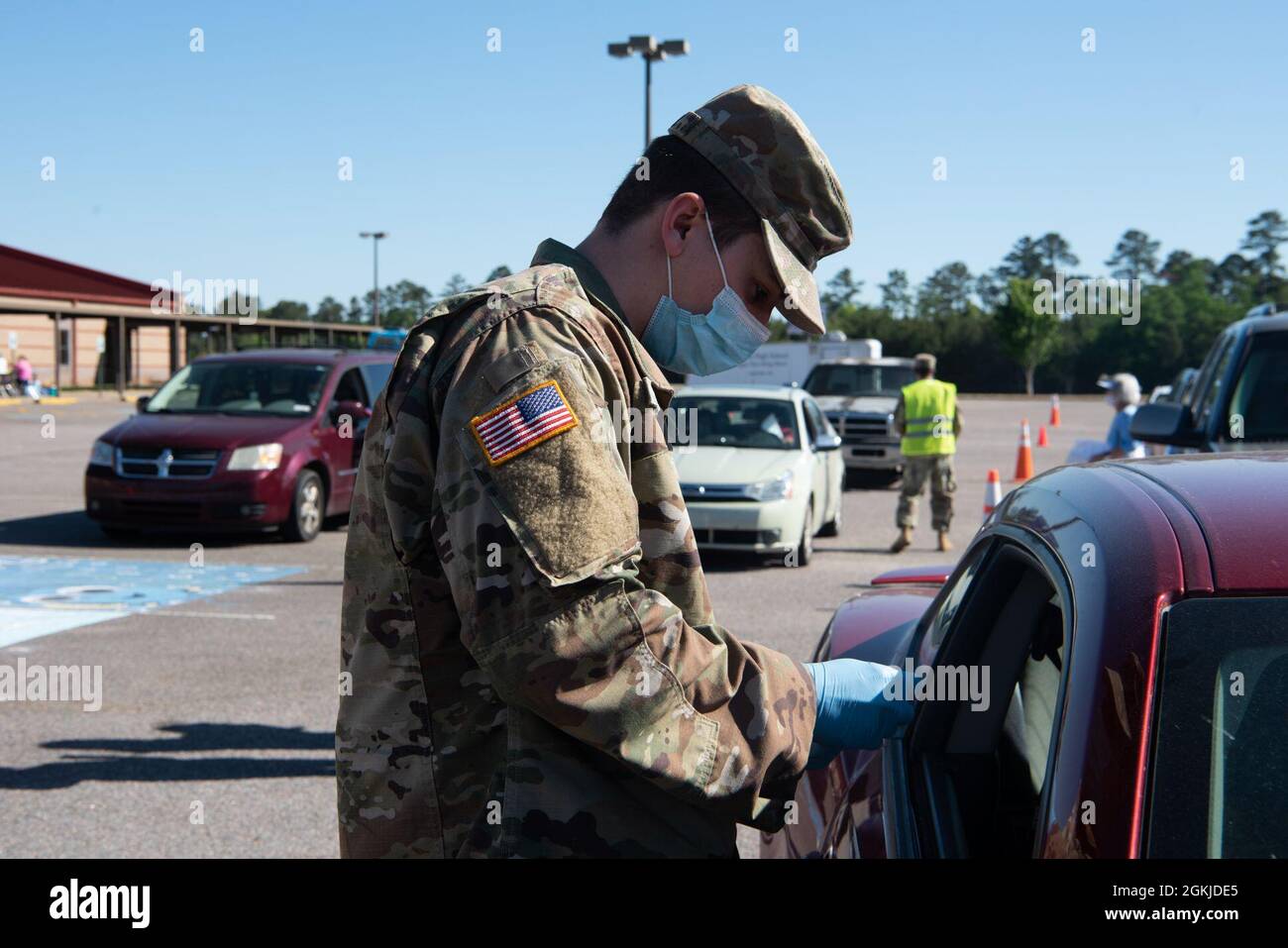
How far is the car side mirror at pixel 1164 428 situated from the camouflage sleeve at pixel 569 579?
494 centimetres

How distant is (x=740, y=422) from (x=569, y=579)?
1085cm

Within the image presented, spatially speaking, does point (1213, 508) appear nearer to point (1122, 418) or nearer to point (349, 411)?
point (1122, 418)

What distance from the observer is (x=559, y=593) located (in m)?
1.56

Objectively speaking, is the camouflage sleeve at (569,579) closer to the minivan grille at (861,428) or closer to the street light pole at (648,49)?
the minivan grille at (861,428)

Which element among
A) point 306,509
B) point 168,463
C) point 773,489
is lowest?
point 306,509

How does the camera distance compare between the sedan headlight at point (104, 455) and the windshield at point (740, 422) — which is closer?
the sedan headlight at point (104, 455)

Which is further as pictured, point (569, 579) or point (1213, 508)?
point (1213, 508)

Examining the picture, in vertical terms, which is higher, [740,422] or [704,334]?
[704,334]

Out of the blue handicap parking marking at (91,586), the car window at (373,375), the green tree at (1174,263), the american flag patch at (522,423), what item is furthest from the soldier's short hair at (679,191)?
the green tree at (1174,263)

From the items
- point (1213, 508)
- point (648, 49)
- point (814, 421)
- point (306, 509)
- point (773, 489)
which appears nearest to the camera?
point (1213, 508)

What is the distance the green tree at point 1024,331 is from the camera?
74.9 m

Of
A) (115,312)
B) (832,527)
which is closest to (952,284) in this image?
(115,312)

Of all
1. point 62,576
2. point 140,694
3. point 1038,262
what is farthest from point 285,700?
point 1038,262

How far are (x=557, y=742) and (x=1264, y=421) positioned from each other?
5.39m
